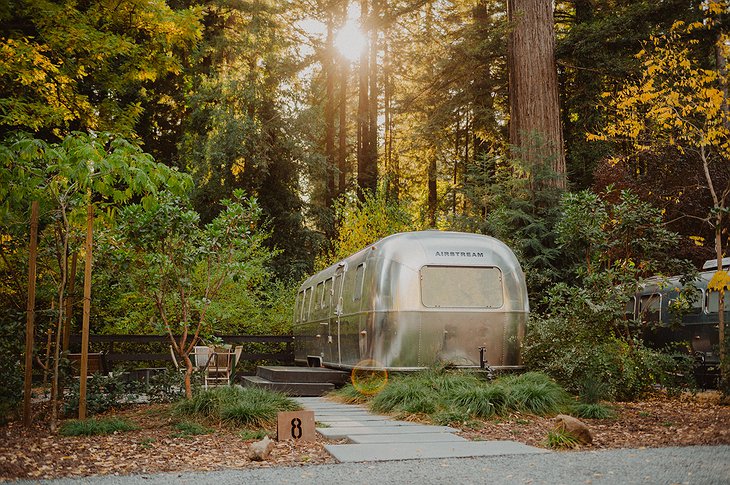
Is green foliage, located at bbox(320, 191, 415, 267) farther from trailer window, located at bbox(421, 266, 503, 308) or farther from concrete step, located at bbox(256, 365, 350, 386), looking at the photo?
trailer window, located at bbox(421, 266, 503, 308)

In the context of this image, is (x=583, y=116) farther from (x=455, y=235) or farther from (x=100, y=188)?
(x=100, y=188)

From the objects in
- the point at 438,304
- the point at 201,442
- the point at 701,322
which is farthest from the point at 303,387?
the point at 701,322

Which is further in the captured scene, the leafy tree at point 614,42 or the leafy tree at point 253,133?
the leafy tree at point 253,133

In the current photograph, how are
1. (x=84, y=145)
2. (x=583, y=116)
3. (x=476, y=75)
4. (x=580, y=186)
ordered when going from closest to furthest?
(x=84, y=145) < (x=476, y=75) < (x=583, y=116) < (x=580, y=186)

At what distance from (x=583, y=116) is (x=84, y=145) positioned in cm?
1764

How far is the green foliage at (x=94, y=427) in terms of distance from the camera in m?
7.62

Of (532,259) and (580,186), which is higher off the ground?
(580,186)

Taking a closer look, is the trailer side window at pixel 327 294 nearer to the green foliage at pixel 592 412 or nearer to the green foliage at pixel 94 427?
the green foliage at pixel 592 412

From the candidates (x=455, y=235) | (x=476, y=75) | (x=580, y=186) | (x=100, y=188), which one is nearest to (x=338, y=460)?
(x=100, y=188)

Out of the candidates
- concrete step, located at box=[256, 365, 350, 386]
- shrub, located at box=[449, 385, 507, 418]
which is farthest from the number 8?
concrete step, located at box=[256, 365, 350, 386]

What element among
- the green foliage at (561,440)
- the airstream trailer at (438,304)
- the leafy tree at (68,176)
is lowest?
the green foliage at (561,440)

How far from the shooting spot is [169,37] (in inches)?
562

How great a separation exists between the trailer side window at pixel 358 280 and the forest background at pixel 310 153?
1.81m

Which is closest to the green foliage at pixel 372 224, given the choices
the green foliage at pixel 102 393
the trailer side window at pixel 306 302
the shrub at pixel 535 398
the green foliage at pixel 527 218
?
the trailer side window at pixel 306 302
